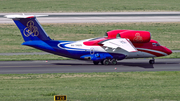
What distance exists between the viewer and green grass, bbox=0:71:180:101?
739 inches

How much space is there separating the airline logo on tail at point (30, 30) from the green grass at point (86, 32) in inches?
640

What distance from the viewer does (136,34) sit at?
123 feet

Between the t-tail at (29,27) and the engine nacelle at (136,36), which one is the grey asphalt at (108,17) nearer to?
the engine nacelle at (136,36)

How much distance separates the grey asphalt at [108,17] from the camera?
76.5m

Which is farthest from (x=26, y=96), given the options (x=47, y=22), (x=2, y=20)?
(x=2, y=20)

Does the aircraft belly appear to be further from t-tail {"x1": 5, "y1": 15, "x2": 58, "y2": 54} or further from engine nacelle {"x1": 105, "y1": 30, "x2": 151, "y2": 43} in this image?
t-tail {"x1": 5, "y1": 15, "x2": 58, "y2": 54}

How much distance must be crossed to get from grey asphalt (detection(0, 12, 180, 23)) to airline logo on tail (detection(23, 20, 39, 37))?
3865 centimetres

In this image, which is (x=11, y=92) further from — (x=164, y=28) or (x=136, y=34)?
(x=164, y=28)

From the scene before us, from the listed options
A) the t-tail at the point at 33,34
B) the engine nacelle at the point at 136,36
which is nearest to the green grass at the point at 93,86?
the t-tail at the point at 33,34

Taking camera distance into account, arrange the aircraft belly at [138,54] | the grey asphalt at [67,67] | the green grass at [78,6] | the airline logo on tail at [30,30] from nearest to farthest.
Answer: the grey asphalt at [67,67] < the airline logo on tail at [30,30] < the aircraft belly at [138,54] < the green grass at [78,6]

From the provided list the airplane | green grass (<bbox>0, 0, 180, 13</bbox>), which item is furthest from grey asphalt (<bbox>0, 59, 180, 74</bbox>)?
green grass (<bbox>0, 0, 180, 13</bbox>)

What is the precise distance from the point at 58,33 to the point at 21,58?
2267cm

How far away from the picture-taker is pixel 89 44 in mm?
37812

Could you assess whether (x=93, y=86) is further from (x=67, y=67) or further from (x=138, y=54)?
(x=138, y=54)
